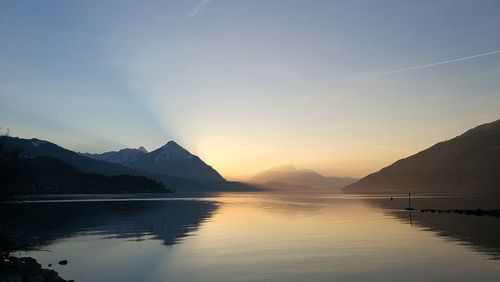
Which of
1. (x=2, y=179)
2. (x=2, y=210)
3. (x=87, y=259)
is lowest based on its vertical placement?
(x=87, y=259)

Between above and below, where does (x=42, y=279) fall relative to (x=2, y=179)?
below

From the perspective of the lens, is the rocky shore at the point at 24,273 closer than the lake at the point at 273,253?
Yes

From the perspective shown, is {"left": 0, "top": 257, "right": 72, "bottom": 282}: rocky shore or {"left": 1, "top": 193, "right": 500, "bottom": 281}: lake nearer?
{"left": 0, "top": 257, "right": 72, "bottom": 282}: rocky shore

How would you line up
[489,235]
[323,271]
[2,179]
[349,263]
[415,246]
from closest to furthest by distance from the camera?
[2,179] → [323,271] → [349,263] → [415,246] → [489,235]

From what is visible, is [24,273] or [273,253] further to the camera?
[273,253]

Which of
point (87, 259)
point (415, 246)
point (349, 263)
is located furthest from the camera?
point (415, 246)

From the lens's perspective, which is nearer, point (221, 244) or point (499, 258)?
point (499, 258)

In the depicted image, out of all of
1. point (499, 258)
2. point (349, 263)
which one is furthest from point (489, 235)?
point (349, 263)

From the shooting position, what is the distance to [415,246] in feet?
167

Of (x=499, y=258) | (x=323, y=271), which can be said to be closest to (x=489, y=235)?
(x=499, y=258)

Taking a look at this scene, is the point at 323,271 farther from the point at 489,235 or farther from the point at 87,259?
the point at 489,235

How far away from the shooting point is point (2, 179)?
79.4ft

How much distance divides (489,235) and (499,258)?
22.4 m

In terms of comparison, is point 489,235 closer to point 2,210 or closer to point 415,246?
point 415,246
